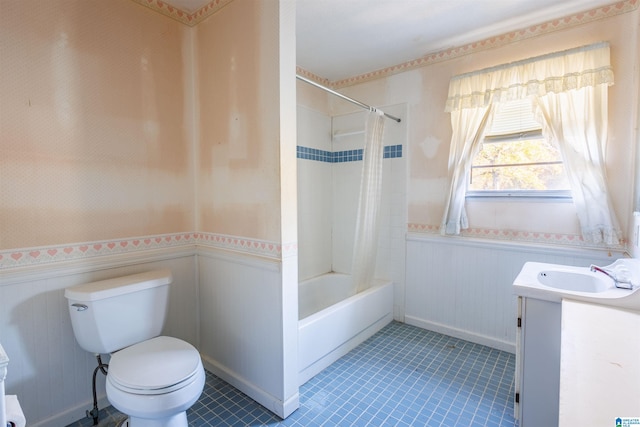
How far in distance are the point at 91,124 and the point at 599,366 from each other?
92.2 inches

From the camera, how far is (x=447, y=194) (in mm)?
2611

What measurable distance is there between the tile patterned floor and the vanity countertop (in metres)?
0.94

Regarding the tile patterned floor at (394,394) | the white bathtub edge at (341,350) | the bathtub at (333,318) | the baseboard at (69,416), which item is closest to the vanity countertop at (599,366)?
the tile patterned floor at (394,394)

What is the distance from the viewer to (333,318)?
2.27 metres

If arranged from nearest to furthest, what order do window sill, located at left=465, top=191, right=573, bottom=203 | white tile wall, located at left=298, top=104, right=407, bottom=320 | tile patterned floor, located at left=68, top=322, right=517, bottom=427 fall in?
tile patterned floor, located at left=68, top=322, right=517, bottom=427, window sill, located at left=465, top=191, right=573, bottom=203, white tile wall, located at left=298, top=104, right=407, bottom=320

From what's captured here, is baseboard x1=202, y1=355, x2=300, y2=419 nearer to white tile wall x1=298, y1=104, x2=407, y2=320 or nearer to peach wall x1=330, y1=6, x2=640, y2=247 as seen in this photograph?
white tile wall x1=298, y1=104, x2=407, y2=320

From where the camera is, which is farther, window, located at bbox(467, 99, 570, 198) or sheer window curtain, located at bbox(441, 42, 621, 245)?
window, located at bbox(467, 99, 570, 198)

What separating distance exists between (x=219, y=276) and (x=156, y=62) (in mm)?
1421

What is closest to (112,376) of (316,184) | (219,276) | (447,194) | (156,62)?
(219,276)

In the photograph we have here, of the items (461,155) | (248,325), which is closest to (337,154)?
(461,155)

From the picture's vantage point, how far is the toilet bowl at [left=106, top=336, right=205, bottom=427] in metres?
1.28

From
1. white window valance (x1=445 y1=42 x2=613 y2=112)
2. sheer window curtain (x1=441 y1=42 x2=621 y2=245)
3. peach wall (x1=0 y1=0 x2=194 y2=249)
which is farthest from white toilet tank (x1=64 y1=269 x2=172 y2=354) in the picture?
sheer window curtain (x1=441 y1=42 x2=621 y2=245)

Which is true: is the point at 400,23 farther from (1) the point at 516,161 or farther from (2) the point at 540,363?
(2) the point at 540,363

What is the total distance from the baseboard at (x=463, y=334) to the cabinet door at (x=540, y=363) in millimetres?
1008
